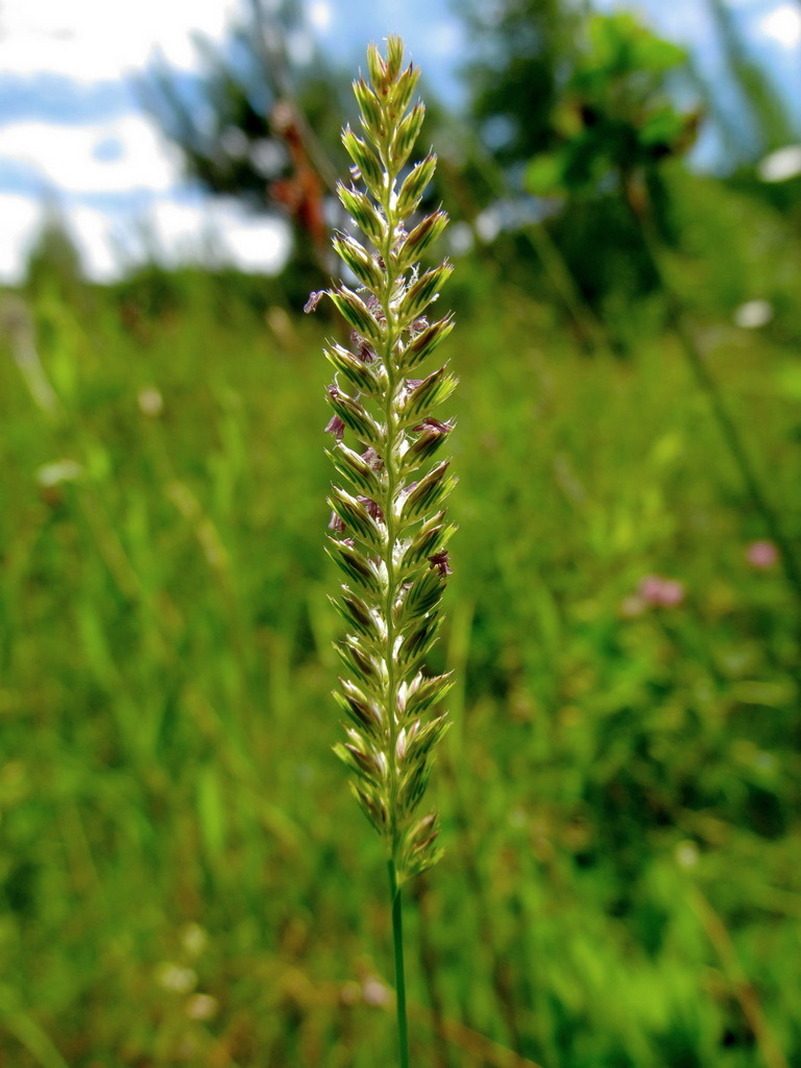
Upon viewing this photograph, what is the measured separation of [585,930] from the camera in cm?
143

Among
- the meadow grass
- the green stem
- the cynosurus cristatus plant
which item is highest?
the cynosurus cristatus plant

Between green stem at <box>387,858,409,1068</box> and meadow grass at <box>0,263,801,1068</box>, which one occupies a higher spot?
green stem at <box>387,858,409,1068</box>

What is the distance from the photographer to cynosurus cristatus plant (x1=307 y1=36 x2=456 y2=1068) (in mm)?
405

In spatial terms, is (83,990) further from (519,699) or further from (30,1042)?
(519,699)

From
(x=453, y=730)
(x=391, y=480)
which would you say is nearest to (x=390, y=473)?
(x=391, y=480)

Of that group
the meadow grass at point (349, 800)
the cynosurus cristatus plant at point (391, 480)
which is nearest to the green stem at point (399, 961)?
the cynosurus cristatus plant at point (391, 480)

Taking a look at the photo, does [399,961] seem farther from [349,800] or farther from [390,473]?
[349,800]

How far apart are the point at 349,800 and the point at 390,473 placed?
1.47 metres

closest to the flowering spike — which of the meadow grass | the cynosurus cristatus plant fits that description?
the cynosurus cristatus plant

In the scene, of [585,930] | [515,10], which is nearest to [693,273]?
[515,10]

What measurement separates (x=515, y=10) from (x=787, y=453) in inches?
1006

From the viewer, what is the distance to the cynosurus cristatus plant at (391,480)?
41 cm

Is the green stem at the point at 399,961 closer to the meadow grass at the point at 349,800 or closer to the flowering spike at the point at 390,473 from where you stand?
the flowering spike at the point at 390,473

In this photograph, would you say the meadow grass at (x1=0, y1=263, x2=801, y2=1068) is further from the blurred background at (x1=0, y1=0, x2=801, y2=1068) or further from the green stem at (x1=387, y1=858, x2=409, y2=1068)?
the green stem at (x1=387, y1=858, x2=409, y2=1068)
